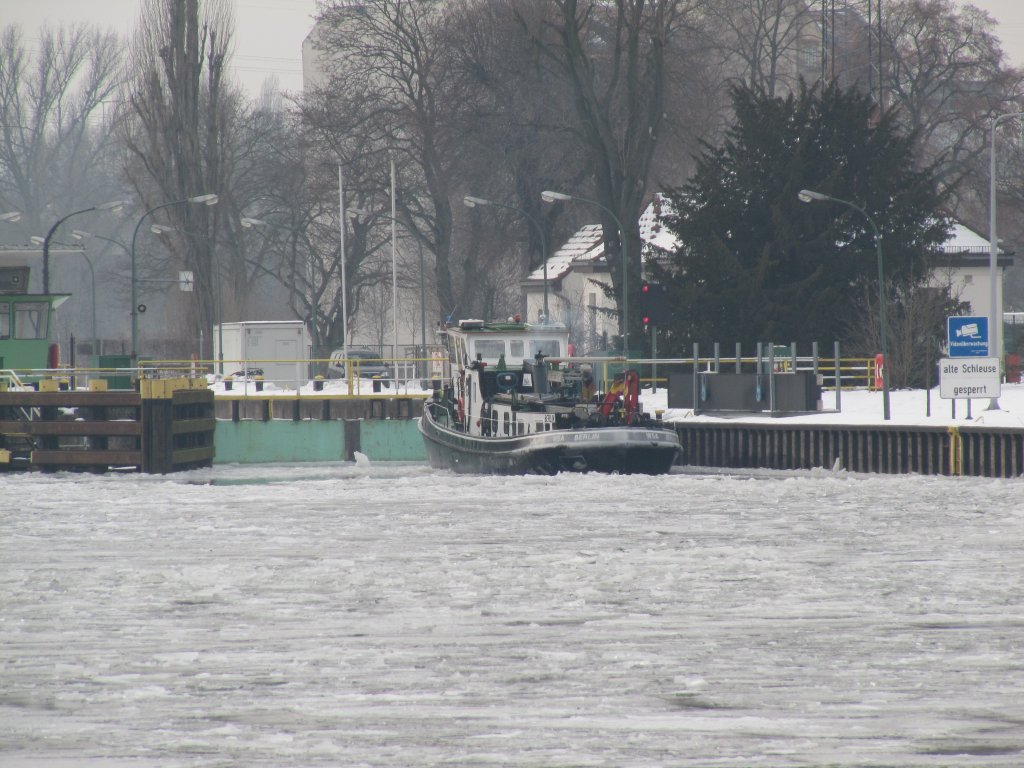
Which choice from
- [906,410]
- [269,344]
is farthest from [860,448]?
[269,344]

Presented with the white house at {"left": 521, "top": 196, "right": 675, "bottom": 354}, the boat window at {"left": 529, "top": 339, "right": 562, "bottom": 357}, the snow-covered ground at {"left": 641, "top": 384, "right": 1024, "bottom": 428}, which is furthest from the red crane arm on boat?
the white house at {"left": 521, "top": 196, "right": 675, "bottom": 354}

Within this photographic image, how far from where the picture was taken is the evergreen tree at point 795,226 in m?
45.5

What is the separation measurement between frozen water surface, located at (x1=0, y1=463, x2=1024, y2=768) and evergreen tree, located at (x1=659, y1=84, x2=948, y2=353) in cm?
2472

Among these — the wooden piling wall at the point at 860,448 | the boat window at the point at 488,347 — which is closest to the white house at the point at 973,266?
the wooden piling wall at the point at 860,448

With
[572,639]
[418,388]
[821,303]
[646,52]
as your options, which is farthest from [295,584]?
[646,52]

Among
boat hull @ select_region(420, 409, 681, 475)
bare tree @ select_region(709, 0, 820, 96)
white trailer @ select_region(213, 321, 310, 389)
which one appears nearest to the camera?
boat hull @ select_region(420, 409, 681, 475)

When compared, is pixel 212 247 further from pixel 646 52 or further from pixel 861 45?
pixel 861 45

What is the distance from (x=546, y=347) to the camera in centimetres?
3350

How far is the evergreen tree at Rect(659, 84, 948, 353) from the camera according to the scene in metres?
45.5

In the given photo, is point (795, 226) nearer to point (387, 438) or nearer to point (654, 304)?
point (654, 304)

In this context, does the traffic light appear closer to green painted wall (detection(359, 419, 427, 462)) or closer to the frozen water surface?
green painted wall (detection(359, 419, 427, 462))

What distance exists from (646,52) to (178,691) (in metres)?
50.4

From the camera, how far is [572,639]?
450 inches

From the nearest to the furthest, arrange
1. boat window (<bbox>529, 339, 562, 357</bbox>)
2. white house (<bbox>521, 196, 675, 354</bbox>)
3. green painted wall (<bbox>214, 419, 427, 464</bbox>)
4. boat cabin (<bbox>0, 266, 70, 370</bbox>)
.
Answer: boat window (<bbox>529, 339, 562, 357</bbox>), boat cabin (<bbox>0, 266, 70, 370</bbox>), green painted wall (<bbox>214, 419, 427, 464</bbox>), white house (<bbox>521, 196, 675, 354</bbox>)
